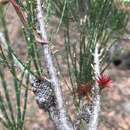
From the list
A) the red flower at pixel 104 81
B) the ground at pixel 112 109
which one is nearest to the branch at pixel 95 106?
the red flower at pixel 104 81

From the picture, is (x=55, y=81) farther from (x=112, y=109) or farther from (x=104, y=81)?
(x=112, y=109)

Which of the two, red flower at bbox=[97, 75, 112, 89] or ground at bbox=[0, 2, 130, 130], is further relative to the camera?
ground at bbox=[0, 2, 130, 130]

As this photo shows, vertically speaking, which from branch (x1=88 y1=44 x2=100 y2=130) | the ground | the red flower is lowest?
the ground

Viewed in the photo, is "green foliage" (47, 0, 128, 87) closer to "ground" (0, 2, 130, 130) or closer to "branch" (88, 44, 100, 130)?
"branch" (88, 44, 100, 130)

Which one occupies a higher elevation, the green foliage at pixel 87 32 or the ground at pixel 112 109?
the green foliage at pixel 87 32

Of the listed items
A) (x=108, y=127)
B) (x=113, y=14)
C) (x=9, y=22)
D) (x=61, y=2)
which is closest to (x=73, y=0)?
(x=61, y=2)

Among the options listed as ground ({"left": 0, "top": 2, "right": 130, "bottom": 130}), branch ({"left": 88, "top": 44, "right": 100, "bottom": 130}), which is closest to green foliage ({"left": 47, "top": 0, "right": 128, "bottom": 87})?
branch ({"left": 88, "top": 44, "right": 100, "bottom": 130})

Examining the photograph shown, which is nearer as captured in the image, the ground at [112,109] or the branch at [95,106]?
the branch at [95,106]

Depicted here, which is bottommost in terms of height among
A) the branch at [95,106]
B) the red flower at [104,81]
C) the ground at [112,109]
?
the ground at [112,109]

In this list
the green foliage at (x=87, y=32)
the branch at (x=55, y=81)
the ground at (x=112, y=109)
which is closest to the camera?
the branch at (x=55, y=81)

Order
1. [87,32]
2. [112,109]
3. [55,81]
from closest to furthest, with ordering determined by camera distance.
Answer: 1. [55,81]
2. [87,32]
3. [112,109]

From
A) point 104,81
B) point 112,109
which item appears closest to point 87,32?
point 104,81

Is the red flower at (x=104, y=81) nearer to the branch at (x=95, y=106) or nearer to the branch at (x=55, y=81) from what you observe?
the branch at (x=95, y=106)
